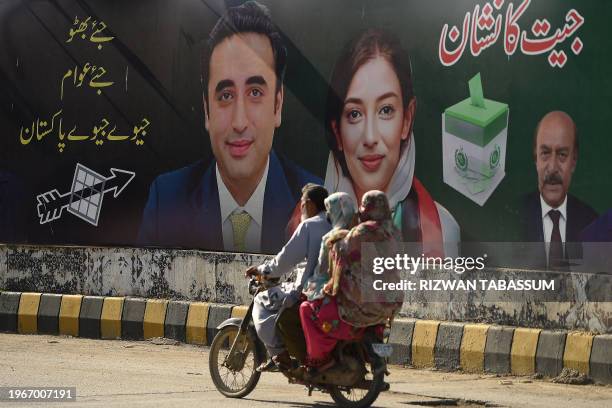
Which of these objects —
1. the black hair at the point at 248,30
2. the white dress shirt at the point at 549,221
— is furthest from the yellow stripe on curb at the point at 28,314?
the white dress shirt at the point at 549,221

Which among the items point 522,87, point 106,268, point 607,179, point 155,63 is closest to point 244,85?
point 155,63

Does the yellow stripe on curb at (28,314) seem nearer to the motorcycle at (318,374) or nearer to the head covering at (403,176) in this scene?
the head covering at (403,176)

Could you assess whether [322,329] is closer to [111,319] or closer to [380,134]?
[380,134]

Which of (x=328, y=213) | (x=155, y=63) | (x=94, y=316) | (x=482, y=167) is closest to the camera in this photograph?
(x=328, y=213)

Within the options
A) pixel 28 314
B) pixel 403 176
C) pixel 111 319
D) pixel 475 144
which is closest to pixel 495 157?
pixel 475 144

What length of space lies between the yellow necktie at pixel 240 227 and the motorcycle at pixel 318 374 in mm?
4436

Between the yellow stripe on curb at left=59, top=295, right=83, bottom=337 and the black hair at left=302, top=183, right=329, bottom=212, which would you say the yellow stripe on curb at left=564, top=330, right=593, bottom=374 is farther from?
the yellow stripe on curb at left=59, top=295, right=83, bottom=337

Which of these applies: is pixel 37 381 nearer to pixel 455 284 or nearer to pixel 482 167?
Result: pixel 455 284

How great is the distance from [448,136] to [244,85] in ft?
8.67

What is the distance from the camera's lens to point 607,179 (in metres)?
11.8

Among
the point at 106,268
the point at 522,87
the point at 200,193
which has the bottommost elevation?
the point at 106,268

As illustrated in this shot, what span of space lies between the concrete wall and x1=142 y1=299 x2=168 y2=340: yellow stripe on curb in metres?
0.23

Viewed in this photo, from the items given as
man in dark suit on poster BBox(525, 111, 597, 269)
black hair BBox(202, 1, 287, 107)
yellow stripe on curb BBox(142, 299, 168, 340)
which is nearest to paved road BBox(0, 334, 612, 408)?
yellow stripe on curb BBox(142, 299, 168, 340)

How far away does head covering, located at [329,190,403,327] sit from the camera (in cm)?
903
